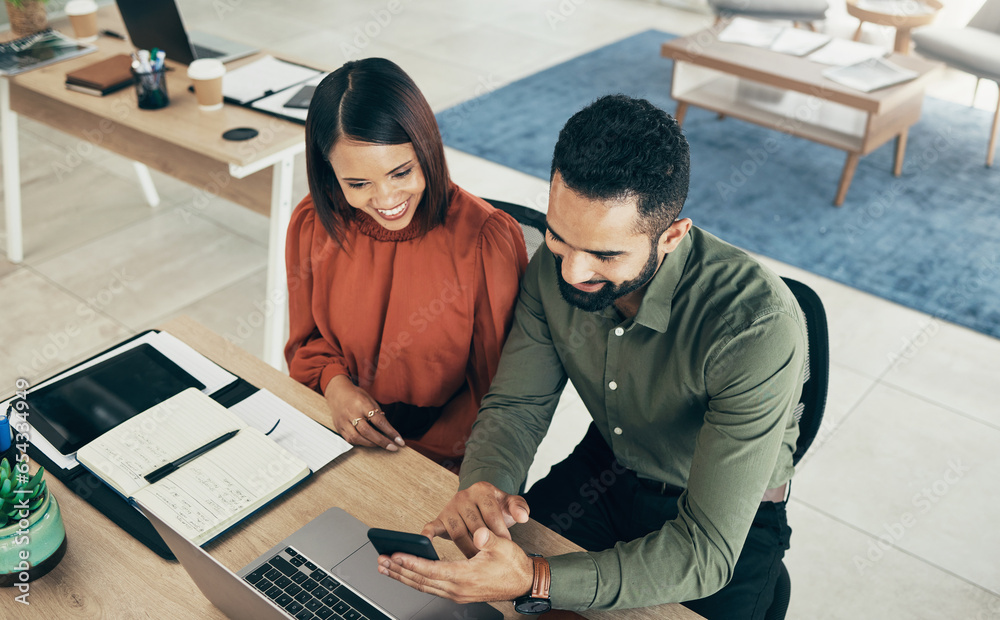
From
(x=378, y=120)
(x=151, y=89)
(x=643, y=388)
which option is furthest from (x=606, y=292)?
(x=151, y=89)

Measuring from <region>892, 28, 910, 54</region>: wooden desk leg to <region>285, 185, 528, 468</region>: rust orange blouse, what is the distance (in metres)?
3.60

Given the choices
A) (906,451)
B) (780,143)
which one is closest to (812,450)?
(906,451)

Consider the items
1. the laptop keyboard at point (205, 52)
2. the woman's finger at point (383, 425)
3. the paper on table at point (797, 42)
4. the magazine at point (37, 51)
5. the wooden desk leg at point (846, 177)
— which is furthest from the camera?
the paper on table at point (797, 42)

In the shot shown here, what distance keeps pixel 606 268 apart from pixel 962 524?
1552 millimetres

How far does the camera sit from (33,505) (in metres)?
1.03

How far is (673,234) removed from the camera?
3.98 ft

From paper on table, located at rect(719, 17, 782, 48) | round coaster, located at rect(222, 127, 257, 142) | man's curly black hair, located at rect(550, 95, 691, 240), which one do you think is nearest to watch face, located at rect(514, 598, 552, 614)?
man's curly black hair, located at rect(550, 95, 691, 240)

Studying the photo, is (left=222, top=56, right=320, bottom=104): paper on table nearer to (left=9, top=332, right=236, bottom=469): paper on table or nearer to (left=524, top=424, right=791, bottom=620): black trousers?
(left=9, top=332, right=236, bottom=469): paper on table

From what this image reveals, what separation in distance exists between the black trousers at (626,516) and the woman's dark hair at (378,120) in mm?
540

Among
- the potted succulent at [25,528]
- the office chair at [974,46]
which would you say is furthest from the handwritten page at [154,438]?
the office chair at [974,46]

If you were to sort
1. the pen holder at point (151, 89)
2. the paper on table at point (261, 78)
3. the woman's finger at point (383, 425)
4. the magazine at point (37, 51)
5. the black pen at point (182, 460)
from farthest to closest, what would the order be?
the magazine at point (37, 51)
the paper on table at point (261, 78)
the pen holder at point (151, 89)
the woman's finger at point (383, 425)
the black pen at point (182, 460)

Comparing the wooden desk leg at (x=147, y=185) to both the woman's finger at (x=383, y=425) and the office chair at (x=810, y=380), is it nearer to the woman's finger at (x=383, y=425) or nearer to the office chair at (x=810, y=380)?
the woman's finger at (x=383, y=425)

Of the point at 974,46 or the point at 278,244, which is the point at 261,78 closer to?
the point at 278,244

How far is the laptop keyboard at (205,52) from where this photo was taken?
2.74 m
